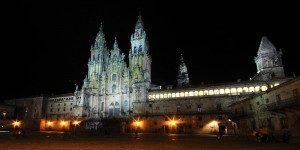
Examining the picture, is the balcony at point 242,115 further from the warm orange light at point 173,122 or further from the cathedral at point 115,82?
the cathedral at point 115,82

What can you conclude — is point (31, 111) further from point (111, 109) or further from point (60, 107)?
point (111, 109)

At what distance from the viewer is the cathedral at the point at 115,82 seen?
72.9 meters

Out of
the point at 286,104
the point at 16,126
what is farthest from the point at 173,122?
the point at 16,126

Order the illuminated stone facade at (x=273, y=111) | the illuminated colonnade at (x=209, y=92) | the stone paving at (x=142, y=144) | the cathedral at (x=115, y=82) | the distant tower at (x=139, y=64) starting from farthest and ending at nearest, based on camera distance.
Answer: the cathedral at (x=115, y=82), the distant tower at (x=139, y=64), the illuminated colonnade at (x=209, y=92), the illuminated stone facade at (x=273, y=111), the stone paving at (x=142, y=144)

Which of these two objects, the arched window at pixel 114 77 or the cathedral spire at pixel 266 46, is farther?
the arched window at pixel 114 77

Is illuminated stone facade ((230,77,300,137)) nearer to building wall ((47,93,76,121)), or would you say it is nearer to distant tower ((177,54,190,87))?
building wall ((47,93,76,121))

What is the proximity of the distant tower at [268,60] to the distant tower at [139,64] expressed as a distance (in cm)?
3473

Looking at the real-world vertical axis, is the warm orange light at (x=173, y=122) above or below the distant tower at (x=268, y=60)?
below

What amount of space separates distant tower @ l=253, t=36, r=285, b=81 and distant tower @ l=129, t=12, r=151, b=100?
114 feet

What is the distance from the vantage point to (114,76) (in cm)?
7988

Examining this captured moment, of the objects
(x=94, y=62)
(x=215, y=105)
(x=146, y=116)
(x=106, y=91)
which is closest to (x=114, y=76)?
(x=106, y=91)

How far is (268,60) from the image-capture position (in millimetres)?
65750

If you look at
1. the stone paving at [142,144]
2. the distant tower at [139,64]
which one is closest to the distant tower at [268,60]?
the distant tower at [139,64]

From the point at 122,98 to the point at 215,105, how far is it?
31916 mm
